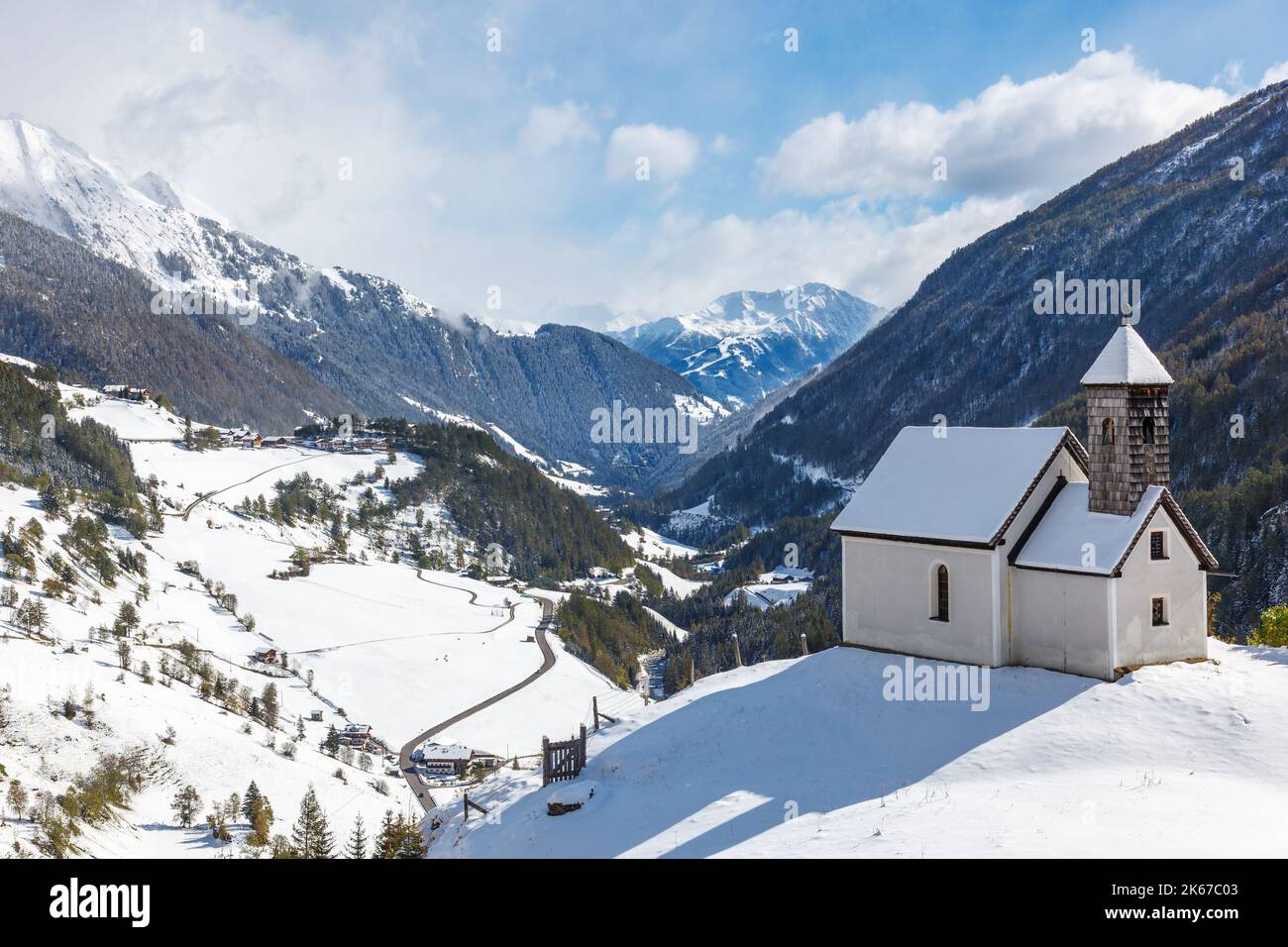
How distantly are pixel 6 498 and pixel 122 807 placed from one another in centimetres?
6882

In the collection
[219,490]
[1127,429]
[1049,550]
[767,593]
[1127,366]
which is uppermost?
[1127,366]

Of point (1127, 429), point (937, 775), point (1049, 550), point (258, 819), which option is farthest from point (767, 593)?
point (937, 775)

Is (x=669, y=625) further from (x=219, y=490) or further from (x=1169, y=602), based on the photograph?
(x=1169, y=602)

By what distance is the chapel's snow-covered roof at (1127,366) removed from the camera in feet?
115

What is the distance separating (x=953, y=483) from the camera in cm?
3850

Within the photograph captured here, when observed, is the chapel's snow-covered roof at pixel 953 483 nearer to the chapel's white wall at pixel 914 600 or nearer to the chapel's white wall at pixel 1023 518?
the chapel's white wall at pixel 1023 518

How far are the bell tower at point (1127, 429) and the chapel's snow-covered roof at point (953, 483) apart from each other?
1.71m

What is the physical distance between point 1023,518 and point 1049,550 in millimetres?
1695

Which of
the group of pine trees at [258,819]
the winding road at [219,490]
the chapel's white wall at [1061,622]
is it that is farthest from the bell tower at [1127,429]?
the winding road at [219,490]

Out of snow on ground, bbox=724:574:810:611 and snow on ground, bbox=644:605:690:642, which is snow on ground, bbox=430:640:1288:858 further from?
snow on ground, bbox=644:605:690:642
